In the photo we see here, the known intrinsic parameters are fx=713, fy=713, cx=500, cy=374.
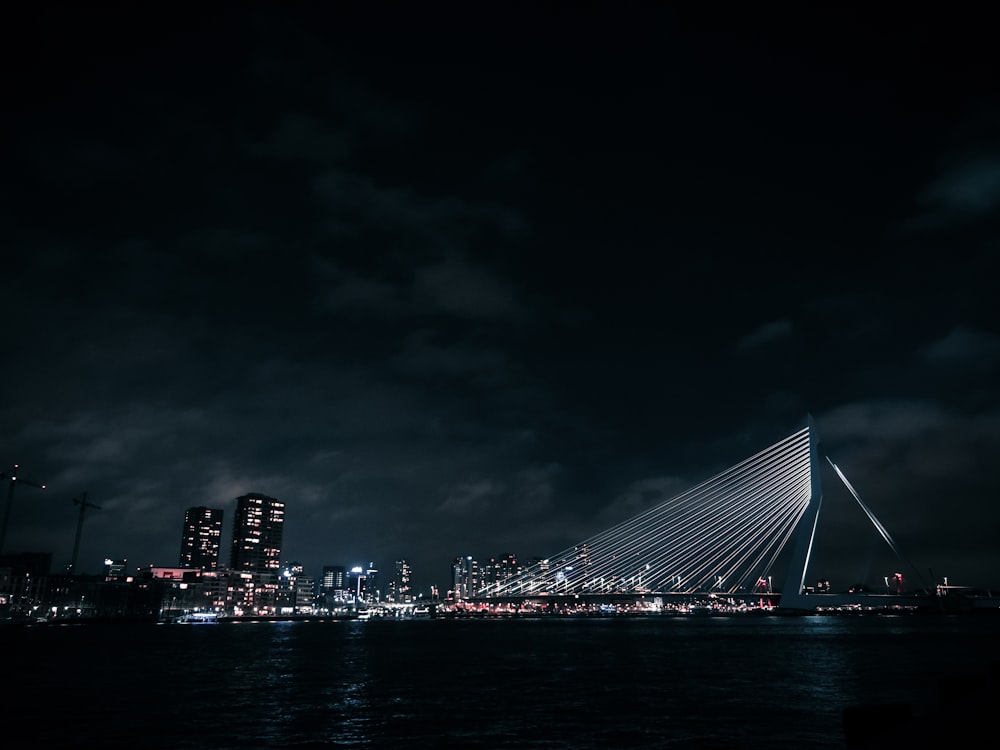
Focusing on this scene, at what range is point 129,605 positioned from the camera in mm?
190000

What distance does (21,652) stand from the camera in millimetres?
71000

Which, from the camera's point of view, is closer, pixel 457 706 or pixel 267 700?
pixel 457 706

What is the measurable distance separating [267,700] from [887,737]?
3131 centimetres

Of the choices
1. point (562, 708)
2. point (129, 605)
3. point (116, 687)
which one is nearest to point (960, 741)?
point (562, 708)

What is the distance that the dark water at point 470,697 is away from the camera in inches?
944

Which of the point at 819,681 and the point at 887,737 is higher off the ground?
the point at 887,737

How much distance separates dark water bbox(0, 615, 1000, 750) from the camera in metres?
24.0

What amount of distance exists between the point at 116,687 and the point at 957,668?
52.5 m

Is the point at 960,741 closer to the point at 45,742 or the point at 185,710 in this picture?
the point at 45,742

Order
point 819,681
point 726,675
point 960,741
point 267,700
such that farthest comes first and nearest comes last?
1. point 726,675
2. point 819,681
3. point 267,700
4. point 960,741

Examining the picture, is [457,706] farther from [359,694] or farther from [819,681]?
[819,681]

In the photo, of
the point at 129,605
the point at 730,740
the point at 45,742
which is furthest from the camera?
the point at 129,605

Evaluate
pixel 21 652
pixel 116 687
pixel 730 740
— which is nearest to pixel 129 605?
pixel 21 652

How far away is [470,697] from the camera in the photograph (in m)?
33.4
